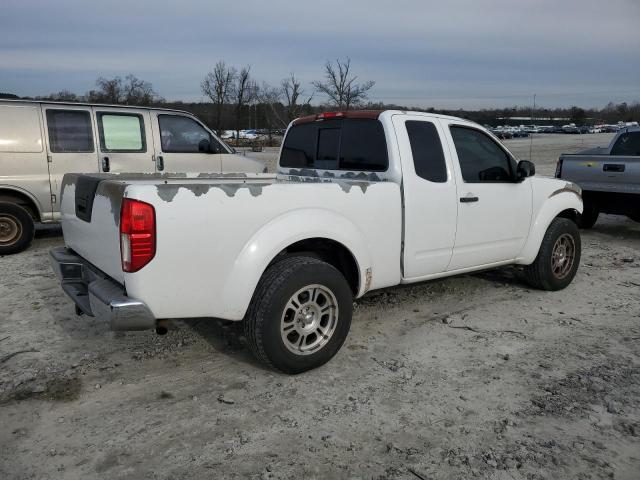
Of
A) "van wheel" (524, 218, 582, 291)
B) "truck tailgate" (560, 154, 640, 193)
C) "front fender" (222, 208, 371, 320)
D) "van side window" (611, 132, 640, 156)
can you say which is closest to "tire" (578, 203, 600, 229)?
"truck tailgate" (560, 154, 640, 193)

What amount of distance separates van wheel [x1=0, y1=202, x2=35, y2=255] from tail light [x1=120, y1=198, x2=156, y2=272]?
5228mm

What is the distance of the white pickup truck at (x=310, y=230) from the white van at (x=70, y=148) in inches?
136

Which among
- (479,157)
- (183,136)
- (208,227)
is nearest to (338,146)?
(479,157)

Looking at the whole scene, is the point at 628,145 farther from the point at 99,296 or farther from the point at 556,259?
the point at 99,296

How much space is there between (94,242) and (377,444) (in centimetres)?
229

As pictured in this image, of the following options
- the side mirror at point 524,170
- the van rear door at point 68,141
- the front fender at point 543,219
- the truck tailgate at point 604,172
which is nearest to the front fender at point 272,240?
the side mirror at point 524,170

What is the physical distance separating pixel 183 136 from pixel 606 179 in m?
6.85

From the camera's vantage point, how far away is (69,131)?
762 cm

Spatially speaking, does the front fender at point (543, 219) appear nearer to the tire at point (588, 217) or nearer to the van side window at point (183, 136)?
the tire at point (588, 217)

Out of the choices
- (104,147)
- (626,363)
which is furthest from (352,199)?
(104,147)

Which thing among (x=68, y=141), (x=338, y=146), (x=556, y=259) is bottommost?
(x=556, y=259)

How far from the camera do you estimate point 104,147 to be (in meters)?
7.91

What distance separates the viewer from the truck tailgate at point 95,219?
3197mm

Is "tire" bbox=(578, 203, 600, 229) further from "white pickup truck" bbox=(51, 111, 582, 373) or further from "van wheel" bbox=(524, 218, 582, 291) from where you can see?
"white pickup truck" bbox=(51, 111, 582, 373)
